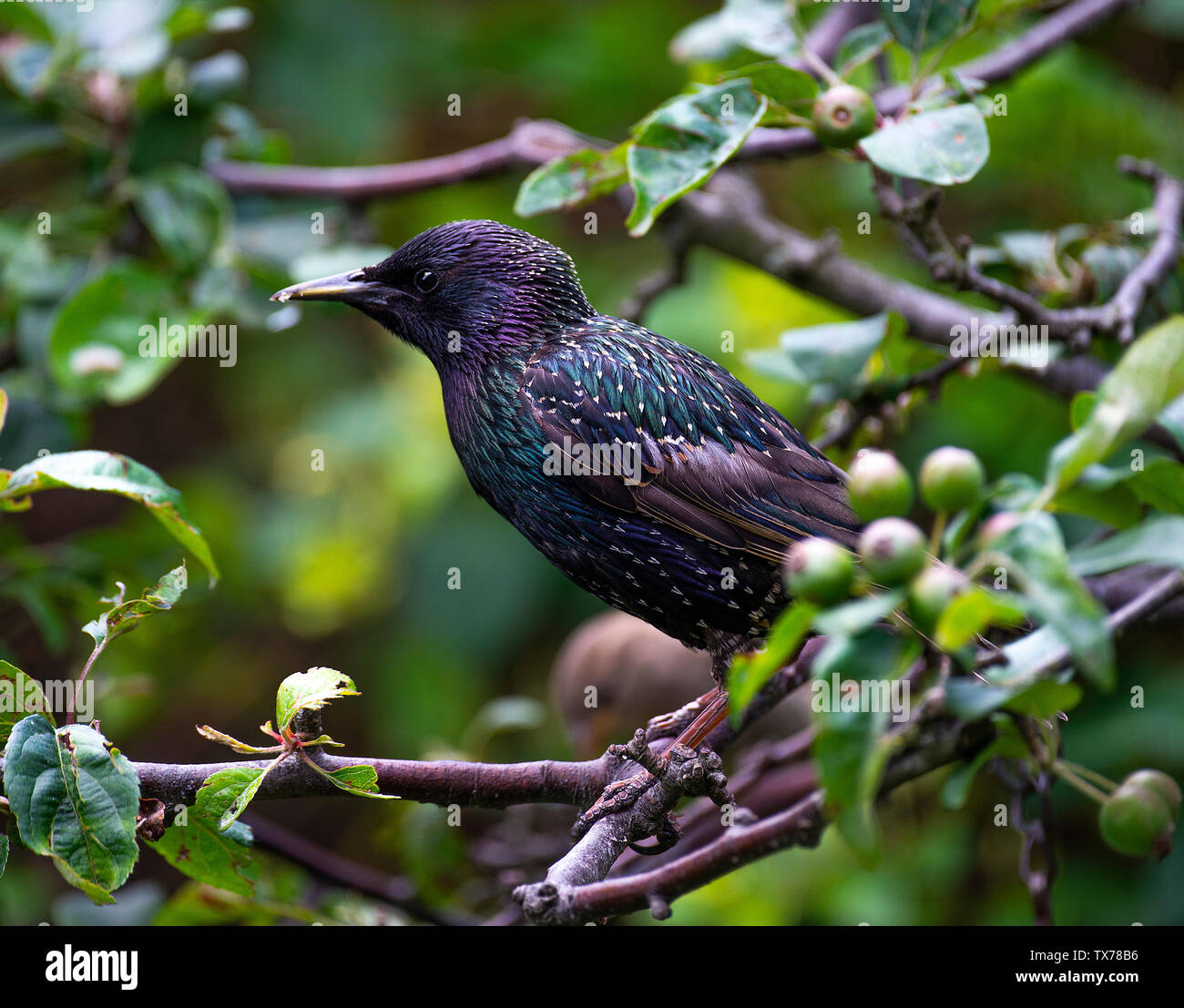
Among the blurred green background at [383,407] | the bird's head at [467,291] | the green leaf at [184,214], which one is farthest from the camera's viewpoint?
the blurred green background at [383,407]

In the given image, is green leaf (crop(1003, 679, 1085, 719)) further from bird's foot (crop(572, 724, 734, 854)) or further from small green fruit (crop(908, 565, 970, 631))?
bird's foot (crop(572, 724, 734, 854))

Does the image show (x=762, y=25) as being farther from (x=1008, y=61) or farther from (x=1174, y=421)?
(x=1174, y=421)

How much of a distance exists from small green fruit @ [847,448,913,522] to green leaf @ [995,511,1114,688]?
0.38 ft

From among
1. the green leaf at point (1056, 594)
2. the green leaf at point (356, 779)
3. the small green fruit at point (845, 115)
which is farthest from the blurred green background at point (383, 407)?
the green leaf at point (1056, 594)

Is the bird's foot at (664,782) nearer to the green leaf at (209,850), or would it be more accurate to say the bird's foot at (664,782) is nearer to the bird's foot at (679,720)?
the bird's foot at (679,720)

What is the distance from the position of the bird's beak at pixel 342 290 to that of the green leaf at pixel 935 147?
1.01m

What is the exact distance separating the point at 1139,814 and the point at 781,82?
1.40 metres

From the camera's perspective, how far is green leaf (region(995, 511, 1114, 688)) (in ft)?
3.65

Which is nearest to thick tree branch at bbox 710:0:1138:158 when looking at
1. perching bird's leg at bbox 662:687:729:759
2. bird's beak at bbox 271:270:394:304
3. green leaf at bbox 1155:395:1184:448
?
bird's beak at bbox 271:270:394:304

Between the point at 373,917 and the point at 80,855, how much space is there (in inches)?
56.7

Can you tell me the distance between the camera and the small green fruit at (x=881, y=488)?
128cm
